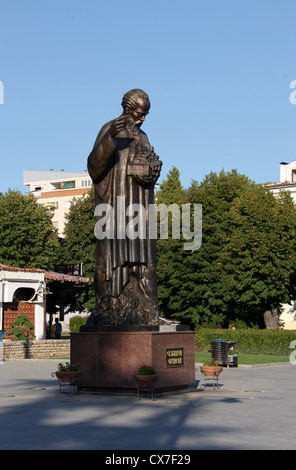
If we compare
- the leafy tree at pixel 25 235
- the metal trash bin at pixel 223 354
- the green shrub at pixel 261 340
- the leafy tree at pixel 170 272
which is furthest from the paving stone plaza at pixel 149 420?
the leafy tree at pixel 25 235

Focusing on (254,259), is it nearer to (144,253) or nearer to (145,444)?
(144,253)

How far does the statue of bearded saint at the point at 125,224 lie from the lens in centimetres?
1480

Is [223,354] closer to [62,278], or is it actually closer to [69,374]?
[69,374]

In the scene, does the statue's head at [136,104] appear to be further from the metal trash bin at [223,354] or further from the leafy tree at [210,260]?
the leafy tree at [210,260]

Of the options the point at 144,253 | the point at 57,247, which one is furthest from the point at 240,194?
the point at 144,253

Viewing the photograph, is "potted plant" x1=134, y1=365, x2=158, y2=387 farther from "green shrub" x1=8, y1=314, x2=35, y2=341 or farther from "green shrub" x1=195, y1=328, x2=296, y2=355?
"green shrub" x1=195, y1=328, x2=296, y2=355

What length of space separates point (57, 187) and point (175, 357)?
105 m

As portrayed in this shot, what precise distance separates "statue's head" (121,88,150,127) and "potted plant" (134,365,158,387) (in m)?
5.16

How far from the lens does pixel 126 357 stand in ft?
45.6

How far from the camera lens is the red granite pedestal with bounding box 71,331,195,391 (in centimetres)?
1383

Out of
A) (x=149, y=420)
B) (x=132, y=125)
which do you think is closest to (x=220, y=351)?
(x=132, y=125)

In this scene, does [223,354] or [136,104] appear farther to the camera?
[223,354]

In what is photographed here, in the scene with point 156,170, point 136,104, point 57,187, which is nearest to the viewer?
point 156,170

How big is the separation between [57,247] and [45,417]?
149ft
